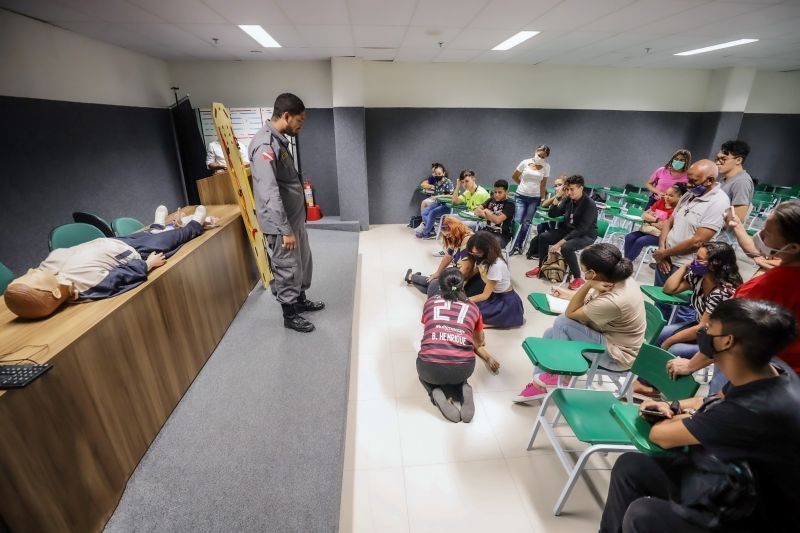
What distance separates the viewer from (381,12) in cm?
343

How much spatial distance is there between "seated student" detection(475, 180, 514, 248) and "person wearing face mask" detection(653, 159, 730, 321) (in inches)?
69.6

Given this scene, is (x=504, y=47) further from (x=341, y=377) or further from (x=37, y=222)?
(x=37, y=222)

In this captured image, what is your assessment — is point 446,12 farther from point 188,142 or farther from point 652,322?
point 188,142

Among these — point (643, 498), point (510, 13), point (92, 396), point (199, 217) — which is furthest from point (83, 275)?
point (510, 13)

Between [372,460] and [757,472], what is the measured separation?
1694mm

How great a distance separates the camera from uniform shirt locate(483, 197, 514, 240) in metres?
4.65

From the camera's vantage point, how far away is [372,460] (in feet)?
6.75

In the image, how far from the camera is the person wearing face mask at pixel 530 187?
5.23m

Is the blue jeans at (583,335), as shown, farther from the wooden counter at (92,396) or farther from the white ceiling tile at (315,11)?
the white ceiling tile at (315,11)

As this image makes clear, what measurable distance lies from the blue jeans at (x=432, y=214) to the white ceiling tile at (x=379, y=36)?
2.53m

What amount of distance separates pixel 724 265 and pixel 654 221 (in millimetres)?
2075

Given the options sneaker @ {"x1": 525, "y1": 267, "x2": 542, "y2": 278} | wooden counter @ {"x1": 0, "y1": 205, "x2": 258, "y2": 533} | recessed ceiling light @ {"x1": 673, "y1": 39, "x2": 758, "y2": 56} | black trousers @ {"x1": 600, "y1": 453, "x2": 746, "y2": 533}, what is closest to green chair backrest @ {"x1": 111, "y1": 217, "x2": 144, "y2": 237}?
wooden counter @ {"x1": 0, "y1": 205, "x2": 258, "y2": 533}

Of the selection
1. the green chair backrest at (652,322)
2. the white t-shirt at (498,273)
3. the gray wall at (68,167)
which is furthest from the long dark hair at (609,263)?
the gray wall at (68,167)

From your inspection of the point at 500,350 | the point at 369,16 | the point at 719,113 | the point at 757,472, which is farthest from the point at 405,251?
the point at 719,113
